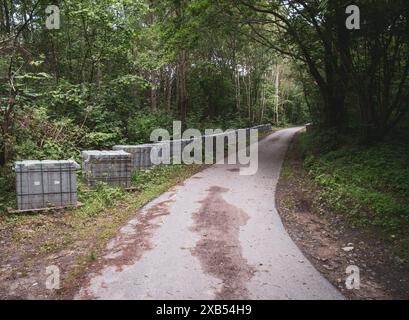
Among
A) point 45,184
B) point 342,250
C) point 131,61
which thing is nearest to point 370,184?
point 342,250

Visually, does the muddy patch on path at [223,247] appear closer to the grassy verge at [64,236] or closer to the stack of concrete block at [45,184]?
the grassy verge at [64,236]

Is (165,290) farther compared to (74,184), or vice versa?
(74,184)

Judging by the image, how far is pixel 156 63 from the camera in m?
18.3

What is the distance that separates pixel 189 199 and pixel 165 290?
527 centimetres

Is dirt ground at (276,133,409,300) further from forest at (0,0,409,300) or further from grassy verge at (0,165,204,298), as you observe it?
grassy verge at (0,165,204,298)

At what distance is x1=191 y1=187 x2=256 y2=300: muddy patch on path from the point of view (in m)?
5.34

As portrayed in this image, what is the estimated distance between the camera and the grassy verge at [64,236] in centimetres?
575

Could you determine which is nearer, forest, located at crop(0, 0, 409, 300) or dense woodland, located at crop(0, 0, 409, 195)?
forest, located at crop(0, 0, 409, 300)

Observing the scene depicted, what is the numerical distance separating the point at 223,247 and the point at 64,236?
3274 millimetres

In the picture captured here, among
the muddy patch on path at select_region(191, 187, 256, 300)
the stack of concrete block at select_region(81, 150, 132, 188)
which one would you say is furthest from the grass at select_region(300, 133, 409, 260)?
the stack of concrete block at select_region(81, 150, 132, 188)

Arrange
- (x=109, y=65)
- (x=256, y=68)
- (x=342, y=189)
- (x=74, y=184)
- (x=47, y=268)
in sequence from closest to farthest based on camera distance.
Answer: (x=47, y=268), (x=74, y=184), (x=342, y=189), (x=109, y=65), (x=256, y=68)
